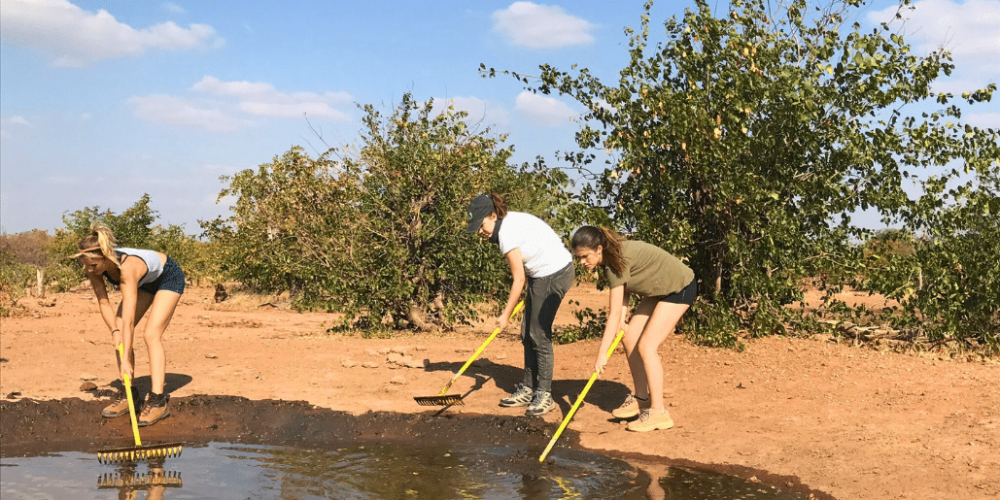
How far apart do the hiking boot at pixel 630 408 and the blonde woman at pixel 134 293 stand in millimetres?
3423

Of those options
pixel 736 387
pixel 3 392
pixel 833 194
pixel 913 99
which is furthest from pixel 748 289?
pixel 3 392

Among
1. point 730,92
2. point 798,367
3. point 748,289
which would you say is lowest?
point 798,367

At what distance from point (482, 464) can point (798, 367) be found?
3.48 metres

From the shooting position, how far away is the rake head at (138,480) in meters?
5.50

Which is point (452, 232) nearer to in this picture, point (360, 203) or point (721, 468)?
point (360, 203)

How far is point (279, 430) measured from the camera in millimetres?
7078

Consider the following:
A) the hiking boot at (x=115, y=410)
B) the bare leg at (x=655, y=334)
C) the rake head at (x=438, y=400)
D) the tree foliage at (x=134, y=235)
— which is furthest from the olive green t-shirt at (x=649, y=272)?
the tree foliage at (x=134, y=235)

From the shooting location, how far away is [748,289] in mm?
9242

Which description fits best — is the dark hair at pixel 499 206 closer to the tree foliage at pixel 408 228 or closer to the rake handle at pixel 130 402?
the rake handle at pixel 130 402

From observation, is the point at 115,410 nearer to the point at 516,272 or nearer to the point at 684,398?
the point at 516,272

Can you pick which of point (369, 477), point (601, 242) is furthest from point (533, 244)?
point (369, 477)

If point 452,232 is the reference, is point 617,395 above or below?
below

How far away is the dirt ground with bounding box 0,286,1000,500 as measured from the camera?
5672 millimetres

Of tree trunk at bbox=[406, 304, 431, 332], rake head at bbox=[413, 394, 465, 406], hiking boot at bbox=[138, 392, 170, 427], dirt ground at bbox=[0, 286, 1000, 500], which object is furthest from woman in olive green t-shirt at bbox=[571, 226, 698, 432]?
tree trunk at bbox=[406, 304, 431, 332]
